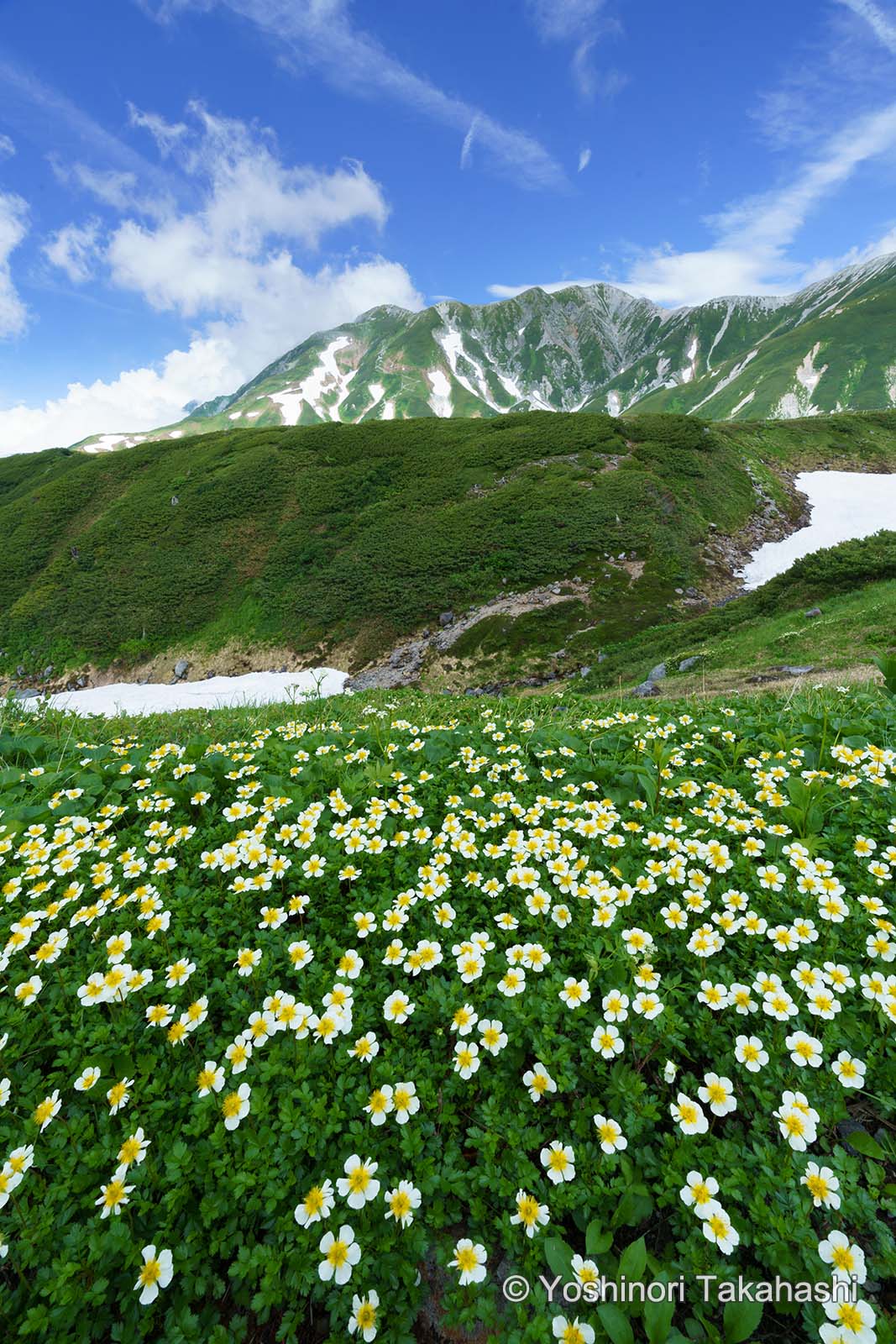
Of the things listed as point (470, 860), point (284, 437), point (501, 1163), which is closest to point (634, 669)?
point (470, 860)

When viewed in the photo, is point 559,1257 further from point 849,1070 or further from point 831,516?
point 831,516

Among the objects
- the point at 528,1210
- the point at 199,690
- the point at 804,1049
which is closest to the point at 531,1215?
the point at 528,1210

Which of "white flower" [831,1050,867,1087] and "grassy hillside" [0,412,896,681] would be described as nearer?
"white flower" [831,1050,867,1087]

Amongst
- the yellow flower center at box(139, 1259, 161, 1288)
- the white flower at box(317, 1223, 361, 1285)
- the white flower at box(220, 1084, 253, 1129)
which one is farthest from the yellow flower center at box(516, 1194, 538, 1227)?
the yellow flower center at box(139, 1259, 161, 1288)

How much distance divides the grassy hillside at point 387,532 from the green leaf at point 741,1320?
99.9 feet

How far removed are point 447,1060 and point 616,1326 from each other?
43.3 inches

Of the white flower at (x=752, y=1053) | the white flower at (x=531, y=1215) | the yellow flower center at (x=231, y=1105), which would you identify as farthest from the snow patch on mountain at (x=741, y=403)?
the yellow flower center at (x=231, y=1105)

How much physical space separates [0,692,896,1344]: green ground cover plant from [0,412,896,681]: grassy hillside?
93.7ft

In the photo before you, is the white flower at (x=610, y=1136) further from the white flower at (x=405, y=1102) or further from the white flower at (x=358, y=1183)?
the white flower at (x=358, y=1183)

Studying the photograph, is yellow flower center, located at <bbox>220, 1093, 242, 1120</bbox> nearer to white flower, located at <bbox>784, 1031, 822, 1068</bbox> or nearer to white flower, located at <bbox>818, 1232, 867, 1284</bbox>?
white flower, located at <bbox>818, 1232, 867, 1284</bbox>

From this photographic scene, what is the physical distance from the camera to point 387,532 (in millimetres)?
47844

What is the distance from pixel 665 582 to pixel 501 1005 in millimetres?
38487

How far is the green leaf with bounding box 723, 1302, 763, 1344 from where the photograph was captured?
1717 mm

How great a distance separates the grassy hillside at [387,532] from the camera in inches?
1555
